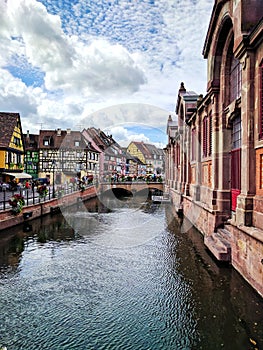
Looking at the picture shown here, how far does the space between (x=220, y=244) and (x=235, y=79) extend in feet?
23.9

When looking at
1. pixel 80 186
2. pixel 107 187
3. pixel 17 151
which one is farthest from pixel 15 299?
pixel 107 187

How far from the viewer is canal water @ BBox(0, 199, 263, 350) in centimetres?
629

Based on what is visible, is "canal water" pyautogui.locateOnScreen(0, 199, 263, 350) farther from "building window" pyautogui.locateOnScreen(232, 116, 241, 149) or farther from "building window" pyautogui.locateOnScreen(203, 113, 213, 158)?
"building window" pyautogui.locateOnScreen(203, 113, 213, 158)

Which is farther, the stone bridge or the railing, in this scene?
→ the stone bridge

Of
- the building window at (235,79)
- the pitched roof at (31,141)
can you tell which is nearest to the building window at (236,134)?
the building window at (235,79)

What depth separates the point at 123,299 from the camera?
8242 millimetres

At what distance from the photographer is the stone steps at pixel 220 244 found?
34.9 ft

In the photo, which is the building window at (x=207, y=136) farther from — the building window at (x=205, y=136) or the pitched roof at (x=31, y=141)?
the pitched roof at (x=31, y=141)

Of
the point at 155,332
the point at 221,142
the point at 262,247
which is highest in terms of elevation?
the point at 221,142

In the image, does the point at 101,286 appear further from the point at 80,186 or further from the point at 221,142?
the point at 80,186

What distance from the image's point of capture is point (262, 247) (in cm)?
Result: 755

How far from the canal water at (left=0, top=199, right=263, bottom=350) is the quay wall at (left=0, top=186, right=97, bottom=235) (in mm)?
3237

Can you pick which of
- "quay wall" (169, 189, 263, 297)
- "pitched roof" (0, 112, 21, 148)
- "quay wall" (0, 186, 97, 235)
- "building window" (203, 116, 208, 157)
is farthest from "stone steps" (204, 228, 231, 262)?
"pitched roof" (0, 112, 21, 148)

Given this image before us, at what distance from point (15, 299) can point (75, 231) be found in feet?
33.5
